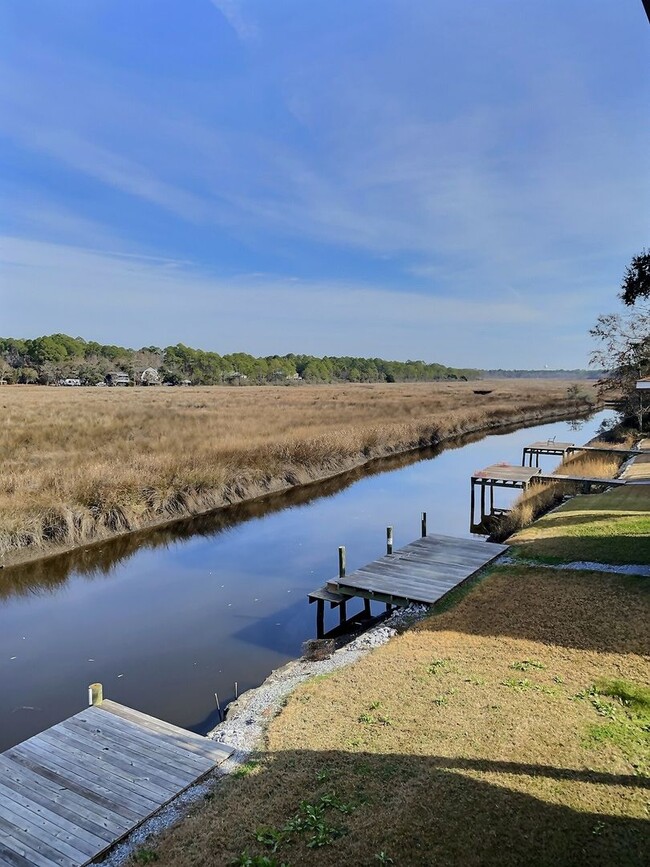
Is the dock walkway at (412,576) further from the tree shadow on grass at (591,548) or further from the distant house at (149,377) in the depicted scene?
the distant house at (149,377)

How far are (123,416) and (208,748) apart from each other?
2899cm

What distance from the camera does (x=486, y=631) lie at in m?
7.55

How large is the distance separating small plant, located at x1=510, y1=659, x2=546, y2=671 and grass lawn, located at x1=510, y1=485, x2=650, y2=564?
4.31m

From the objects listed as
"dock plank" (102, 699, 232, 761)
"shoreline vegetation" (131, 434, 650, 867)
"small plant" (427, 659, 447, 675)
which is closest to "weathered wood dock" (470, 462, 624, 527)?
"shoreline vegetation" (131, 434, 650, 867)

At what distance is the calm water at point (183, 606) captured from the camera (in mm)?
8031

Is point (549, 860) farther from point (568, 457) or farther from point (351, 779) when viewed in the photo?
point (568, 457)

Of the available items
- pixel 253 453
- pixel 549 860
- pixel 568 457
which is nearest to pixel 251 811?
pixel 549 860

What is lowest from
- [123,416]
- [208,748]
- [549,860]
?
[208,748]

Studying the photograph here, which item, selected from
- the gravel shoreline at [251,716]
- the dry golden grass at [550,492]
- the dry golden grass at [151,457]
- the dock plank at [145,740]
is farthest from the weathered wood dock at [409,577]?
the dry golden grass at [151,457]

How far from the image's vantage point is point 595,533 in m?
11.9

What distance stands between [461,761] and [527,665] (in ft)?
6.82

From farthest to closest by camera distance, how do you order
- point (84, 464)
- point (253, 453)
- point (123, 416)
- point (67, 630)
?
point (123, 416)
point (253, 453)
point (84, 464)
point (67, 630)

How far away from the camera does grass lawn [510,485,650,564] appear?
10406 millimetres

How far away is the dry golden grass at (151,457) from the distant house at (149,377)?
50358mm
